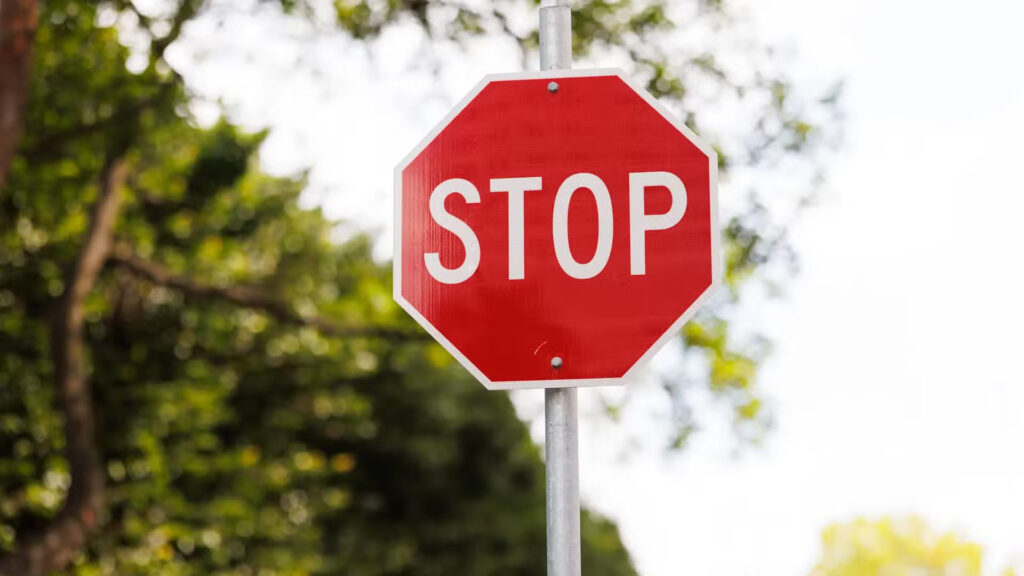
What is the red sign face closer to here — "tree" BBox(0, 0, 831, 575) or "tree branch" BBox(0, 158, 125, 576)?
"tree" BBox(0, 0, 831, 575)

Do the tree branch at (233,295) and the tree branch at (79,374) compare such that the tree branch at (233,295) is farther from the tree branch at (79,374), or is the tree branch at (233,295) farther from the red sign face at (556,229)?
the red sign face at (556,229)

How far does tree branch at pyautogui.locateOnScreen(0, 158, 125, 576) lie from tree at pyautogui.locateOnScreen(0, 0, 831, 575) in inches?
0.8

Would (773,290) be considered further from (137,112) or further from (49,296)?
(49,296)

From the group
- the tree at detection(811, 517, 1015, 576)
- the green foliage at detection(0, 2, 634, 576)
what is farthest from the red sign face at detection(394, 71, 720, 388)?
the tree at detection(811, 517, 1015, 576)

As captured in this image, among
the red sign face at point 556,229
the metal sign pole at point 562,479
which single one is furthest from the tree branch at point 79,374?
the metal sign pole at point 562,479

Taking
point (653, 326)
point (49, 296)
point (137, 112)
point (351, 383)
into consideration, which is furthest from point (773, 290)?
point (351, 383)

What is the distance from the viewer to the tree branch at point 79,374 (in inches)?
406

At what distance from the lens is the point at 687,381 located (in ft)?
31.0

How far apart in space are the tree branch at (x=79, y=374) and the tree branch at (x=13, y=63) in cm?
302

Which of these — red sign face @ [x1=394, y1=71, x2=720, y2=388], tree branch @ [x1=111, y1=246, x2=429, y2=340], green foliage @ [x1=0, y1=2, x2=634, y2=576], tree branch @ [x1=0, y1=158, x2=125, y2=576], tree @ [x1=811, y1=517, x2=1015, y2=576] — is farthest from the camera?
tree @ [x1=811, y1=517, x2=1015, y2=576]

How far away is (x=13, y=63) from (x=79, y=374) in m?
4.12

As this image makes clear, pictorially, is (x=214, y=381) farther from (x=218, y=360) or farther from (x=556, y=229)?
(x=556, y=229)

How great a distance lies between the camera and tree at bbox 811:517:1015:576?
60.1 meters

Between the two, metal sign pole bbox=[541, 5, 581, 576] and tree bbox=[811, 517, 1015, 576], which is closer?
metal sign pole bbox=[541, 5, 581, 576]
